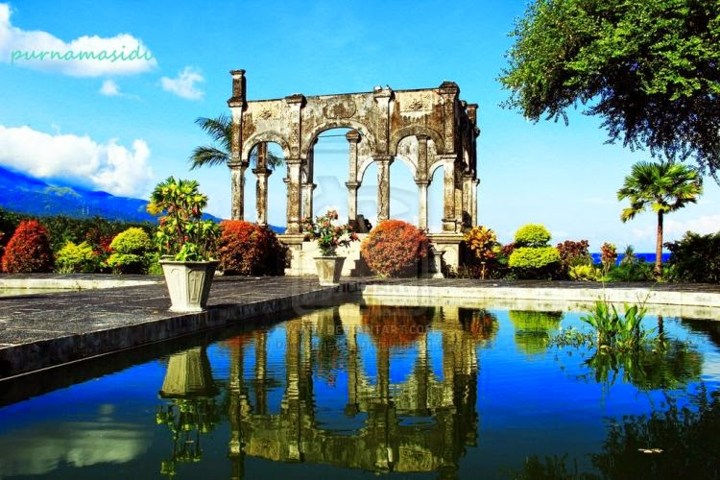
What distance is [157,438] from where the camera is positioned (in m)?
3.60

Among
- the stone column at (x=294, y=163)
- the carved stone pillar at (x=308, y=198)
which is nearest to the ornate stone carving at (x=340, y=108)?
the stone column at (x=294, y=163)

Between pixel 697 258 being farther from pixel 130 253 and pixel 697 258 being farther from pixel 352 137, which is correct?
pixel 130 253

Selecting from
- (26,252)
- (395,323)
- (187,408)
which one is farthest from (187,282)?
(26,252)

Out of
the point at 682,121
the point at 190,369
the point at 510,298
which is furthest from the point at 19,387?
the point at 682,121

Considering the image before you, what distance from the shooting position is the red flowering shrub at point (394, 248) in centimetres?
1945

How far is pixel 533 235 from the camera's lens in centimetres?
2019

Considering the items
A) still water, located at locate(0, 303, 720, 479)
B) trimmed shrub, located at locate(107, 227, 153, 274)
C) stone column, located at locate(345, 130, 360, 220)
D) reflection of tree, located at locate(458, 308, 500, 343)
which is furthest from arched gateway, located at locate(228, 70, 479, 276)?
still water, located at locate(0, 303, 720, 479)

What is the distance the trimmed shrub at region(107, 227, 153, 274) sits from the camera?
2166cm

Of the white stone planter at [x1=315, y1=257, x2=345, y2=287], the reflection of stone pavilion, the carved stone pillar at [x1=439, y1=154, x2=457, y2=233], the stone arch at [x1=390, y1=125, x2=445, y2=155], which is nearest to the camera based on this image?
the reflection of stone pavilion

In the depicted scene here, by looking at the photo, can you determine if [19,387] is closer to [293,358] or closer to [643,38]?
[293,358]

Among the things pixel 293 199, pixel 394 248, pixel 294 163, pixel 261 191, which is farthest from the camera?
pixel 261 191

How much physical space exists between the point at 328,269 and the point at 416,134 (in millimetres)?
8367

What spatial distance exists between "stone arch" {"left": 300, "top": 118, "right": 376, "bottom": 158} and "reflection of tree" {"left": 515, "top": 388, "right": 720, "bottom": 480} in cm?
1874

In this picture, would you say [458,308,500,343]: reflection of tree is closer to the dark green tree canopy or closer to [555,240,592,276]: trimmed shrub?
the dark green tree canopy
